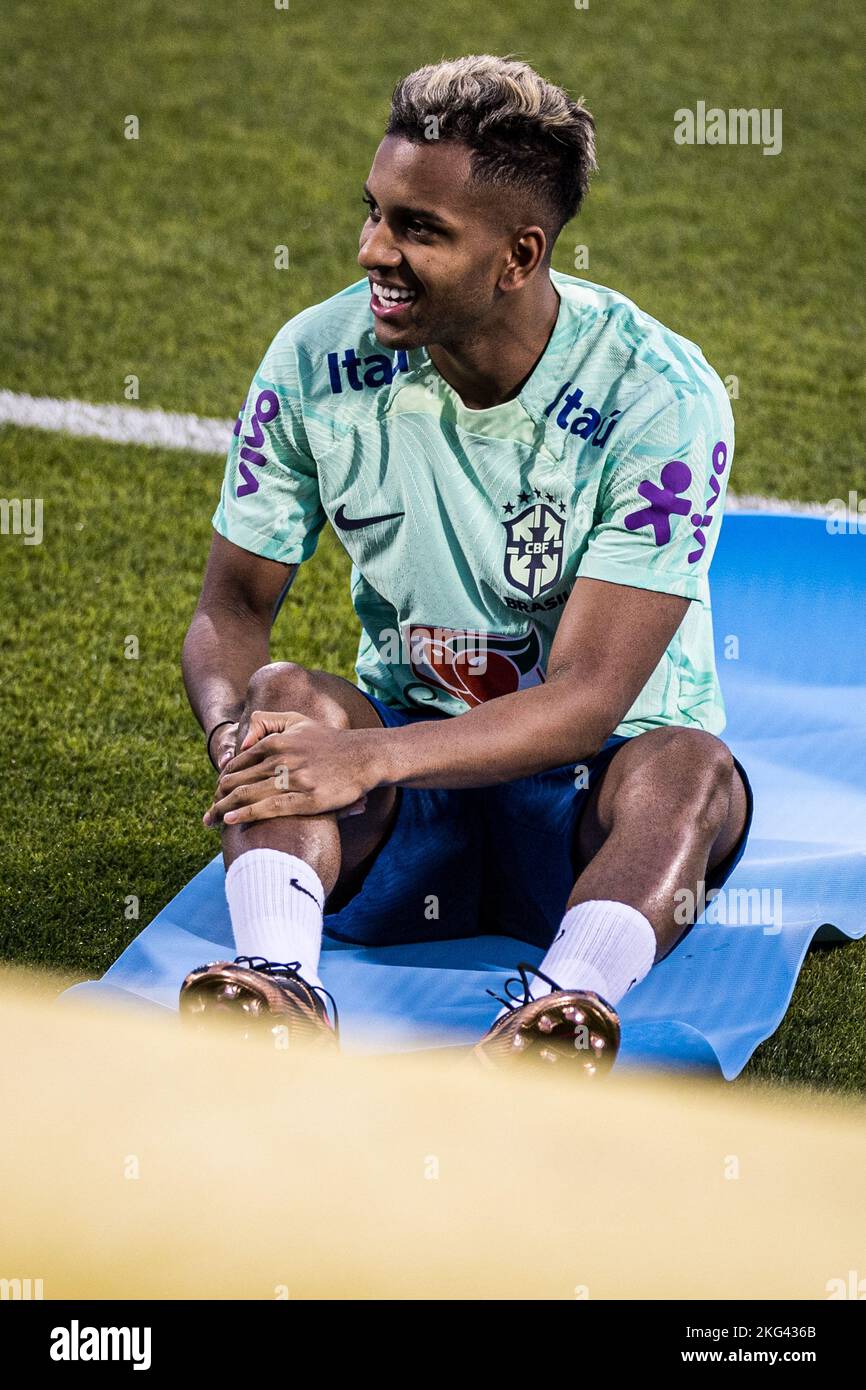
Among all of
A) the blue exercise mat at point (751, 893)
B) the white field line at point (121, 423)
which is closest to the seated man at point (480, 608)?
the blue exercise mat at point (751, 893)

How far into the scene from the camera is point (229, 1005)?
7.77ft

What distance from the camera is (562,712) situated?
2545mm

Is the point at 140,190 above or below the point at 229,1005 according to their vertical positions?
above

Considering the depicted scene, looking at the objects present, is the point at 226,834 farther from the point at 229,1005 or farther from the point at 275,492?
the point at 275,492

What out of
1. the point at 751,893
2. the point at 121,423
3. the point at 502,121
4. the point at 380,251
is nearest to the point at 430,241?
the point at 380,251

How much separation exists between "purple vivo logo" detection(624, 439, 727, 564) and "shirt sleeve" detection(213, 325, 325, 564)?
1.85 ft

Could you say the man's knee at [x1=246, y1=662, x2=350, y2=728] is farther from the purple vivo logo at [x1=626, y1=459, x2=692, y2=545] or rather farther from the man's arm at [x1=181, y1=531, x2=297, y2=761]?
the purple vivo logo at [x1=626, y1=459, x2=692, y2=545]

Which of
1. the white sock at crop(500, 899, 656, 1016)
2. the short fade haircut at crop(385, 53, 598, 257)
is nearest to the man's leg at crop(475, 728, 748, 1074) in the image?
the white sock at crop(500, 899, 656, 1016)

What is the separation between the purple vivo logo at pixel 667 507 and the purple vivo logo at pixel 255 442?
61 cm

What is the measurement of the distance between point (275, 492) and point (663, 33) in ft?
21.4

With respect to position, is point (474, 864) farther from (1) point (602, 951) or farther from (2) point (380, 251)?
(2) point (380, 251)

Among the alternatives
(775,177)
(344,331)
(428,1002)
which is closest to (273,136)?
(775,177)

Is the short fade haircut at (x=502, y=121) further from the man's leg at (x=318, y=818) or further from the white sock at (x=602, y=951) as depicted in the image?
the white sock at (x=602, y=951)

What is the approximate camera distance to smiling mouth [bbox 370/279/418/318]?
2625 mm
